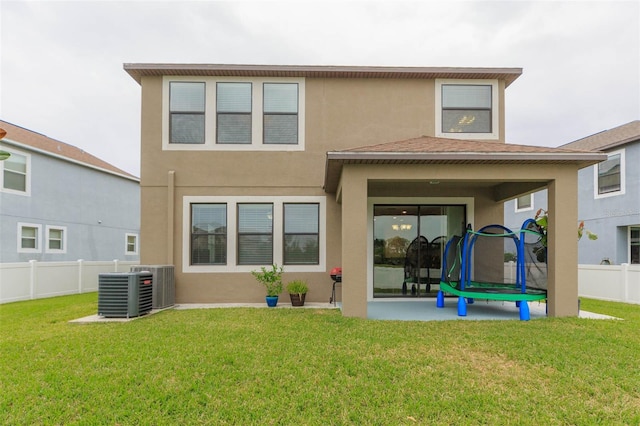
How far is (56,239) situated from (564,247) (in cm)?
1806

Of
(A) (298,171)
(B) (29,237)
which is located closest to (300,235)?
(A) (298,171)

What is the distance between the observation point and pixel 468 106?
9.58 meters

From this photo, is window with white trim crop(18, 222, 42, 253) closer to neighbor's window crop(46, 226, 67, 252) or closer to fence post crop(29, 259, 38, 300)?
neighbor's window crop(46, 226, 67, 252)

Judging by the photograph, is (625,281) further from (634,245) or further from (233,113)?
(233,113)

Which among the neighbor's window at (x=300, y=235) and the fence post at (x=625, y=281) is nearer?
the neighbor's window at (x=300, y=235)

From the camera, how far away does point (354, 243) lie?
6906 millimetres

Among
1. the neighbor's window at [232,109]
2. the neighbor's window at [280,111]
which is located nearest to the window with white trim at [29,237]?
the neighbor's window at [232,109]

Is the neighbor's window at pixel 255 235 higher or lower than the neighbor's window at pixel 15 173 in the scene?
lower

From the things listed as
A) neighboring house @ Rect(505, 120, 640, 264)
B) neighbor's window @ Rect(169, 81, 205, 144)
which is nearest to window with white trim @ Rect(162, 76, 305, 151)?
neighbor's window @ Rect(169, 81, 205, 144)

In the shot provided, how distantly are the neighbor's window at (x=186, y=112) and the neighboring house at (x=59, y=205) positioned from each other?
20.5 ft

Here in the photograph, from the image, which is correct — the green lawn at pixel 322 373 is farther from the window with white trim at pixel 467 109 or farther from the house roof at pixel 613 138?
the house roof at pixel 613 138

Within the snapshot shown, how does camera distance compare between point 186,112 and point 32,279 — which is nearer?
point 186,112

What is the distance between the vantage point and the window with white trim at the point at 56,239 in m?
14.2

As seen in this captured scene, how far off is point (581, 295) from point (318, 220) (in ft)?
30.8
